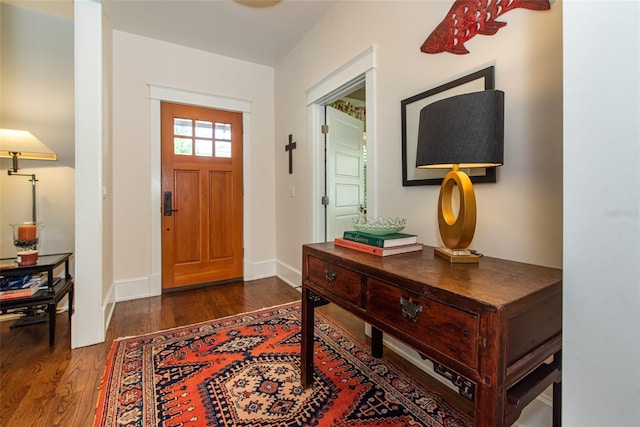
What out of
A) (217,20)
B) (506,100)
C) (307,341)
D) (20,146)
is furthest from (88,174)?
(506,100)

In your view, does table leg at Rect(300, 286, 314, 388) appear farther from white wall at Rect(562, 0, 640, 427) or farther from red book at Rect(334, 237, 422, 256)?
white wall at Rect(562, 0, 640, 427)

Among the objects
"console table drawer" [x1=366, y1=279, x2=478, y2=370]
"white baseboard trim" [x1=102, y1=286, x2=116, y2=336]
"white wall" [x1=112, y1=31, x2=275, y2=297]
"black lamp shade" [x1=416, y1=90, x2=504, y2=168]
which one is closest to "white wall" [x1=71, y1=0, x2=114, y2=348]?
"white baseboard trim" [x1=102, y1=286, x2=116, y2=336]

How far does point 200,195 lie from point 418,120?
255 centimetres

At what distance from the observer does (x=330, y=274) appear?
1.27 meters

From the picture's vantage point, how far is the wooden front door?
3096 mm

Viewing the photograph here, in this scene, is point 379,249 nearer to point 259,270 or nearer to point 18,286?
point 18,286

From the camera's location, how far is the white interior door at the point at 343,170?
9.82 ft

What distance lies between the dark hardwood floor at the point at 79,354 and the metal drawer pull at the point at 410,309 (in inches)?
34.4

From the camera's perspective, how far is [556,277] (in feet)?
2.87

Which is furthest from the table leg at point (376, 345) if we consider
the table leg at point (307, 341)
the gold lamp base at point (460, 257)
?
the gold lamp base at point (460, 257)

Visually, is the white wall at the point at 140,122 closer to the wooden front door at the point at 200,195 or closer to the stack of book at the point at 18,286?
the wooden front door at the point at 200,195

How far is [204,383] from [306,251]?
0.92 meters

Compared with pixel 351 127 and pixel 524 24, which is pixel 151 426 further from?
pixel 351 127

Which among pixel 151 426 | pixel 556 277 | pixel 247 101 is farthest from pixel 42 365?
pixel 247 101
